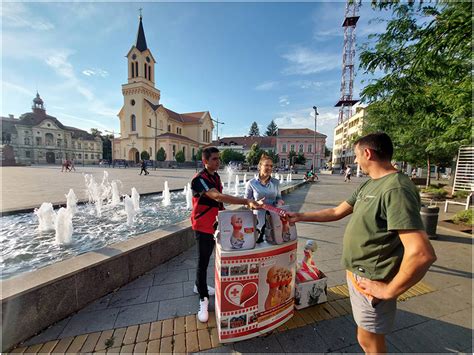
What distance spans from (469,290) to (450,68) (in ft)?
12.7

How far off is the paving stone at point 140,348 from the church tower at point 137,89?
192 feet

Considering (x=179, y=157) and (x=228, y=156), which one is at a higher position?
(x=228, y=156)

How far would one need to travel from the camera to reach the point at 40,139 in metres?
64.9

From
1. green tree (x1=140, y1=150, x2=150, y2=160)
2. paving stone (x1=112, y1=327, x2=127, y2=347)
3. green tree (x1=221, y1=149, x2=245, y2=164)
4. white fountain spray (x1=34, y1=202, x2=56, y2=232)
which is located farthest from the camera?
green tree (x1=140, y1=150, x2=150, y2=160)

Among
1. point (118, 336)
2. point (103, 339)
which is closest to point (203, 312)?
point (118, 336)

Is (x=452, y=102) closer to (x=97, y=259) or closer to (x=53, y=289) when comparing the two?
(x=97, y=259)

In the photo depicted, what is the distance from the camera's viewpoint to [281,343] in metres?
2.23

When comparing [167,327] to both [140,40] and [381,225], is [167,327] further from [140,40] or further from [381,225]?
[140,40]

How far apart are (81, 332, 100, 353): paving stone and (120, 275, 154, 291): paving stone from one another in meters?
0.84

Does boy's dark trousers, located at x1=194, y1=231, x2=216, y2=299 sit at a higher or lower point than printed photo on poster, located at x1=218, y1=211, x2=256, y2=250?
lower

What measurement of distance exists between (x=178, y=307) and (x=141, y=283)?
881mm

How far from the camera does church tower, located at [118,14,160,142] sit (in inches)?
2130

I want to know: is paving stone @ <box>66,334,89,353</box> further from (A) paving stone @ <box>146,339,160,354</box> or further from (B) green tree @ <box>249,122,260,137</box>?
(B) green tree @ <box>249,122,260,137</box>

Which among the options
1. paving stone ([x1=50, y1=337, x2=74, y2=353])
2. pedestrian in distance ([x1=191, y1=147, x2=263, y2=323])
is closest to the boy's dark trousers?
pedestrian in distance ([x1=191, y1=147, x2=263, y2=323])
